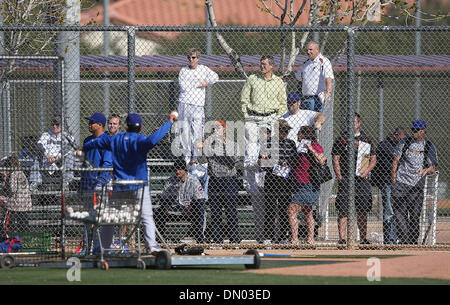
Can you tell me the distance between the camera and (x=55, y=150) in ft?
39.9

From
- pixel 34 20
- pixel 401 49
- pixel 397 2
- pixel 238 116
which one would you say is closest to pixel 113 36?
pixel 401 49

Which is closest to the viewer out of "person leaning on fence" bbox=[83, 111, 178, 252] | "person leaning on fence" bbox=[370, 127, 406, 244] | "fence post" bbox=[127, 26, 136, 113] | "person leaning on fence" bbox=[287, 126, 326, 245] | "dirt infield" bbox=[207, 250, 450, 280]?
"dirt infield" bbox=[207, 250, 450, 280]

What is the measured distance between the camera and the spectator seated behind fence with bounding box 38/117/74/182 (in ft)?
36.9

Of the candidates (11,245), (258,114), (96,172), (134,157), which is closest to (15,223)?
(11,245)

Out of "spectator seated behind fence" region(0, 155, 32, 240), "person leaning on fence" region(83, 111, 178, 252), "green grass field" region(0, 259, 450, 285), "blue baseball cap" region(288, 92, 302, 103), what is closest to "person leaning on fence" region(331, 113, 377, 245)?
"blue baseball cap" region(288, 92, 302, 103)

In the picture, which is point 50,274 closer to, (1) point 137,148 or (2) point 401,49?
(1) point 137,148

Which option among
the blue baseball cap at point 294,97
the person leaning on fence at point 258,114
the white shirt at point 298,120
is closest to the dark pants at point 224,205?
the person leaning on fence at point 258,114

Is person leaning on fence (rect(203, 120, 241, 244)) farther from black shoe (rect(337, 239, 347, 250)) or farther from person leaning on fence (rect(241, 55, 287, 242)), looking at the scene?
black shoe (rect(337, 239, 347, 250))

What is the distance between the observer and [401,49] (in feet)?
95.5

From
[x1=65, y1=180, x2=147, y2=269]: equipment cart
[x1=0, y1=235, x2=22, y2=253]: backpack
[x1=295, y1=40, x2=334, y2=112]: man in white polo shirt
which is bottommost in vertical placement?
[x1=0, y1=235, x2=22, y2=253]: backpack

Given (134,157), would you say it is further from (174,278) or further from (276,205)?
(276,205)

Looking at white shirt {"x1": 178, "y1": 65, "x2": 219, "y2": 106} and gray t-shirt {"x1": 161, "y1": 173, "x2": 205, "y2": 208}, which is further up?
white shirt {"x1": 178, "y1": 65, "x2": 219, "y2": 106}

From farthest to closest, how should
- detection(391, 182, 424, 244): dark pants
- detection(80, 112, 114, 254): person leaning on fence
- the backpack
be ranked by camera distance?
detection(391, 182, 424, 244): dark pants < the backpack < detection(80, 112, 114, 254): person leaning on fence

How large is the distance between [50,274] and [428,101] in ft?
57.3
